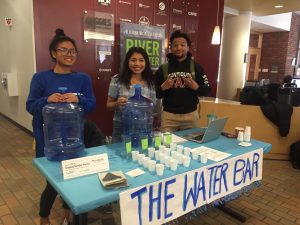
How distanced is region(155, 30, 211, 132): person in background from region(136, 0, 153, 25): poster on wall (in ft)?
6.37

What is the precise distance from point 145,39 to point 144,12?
1.39 feet

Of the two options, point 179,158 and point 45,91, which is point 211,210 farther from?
point 45,91

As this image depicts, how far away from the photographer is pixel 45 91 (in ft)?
5.31

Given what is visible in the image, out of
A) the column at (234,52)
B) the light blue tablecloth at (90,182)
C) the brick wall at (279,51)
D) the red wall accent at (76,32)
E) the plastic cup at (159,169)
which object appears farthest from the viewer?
the brick wall at (279,51)

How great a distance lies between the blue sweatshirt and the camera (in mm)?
1586

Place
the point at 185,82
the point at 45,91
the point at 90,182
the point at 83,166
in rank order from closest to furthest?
the point at 90,182 < the point at 83,166 < the point at 45,91 < the point at 185,82

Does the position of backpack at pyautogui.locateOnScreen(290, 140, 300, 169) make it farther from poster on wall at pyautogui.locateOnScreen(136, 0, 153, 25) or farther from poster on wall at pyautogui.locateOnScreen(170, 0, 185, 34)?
poster on wall at pyautogui.locateOnScreen(136, 0, 153, 25)

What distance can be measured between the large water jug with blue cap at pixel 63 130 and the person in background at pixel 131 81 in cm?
33

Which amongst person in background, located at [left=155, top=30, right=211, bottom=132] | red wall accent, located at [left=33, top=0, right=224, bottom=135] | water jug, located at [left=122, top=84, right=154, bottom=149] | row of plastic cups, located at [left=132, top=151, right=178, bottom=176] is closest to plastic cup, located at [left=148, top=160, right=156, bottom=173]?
row of plastic cups, located at [left=132, top=151, right=178, bottom=176]

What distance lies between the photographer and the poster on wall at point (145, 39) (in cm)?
369

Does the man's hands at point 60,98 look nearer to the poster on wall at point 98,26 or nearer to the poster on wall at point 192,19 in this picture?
the poster on wall at point 98,26

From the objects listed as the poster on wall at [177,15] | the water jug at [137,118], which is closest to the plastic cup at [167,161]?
the water jug at [137,118]

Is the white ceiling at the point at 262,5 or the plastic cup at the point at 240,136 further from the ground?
the white ceiling at the point at 262,5

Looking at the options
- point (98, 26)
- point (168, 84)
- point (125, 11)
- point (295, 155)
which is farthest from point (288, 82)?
point (168, 84)
